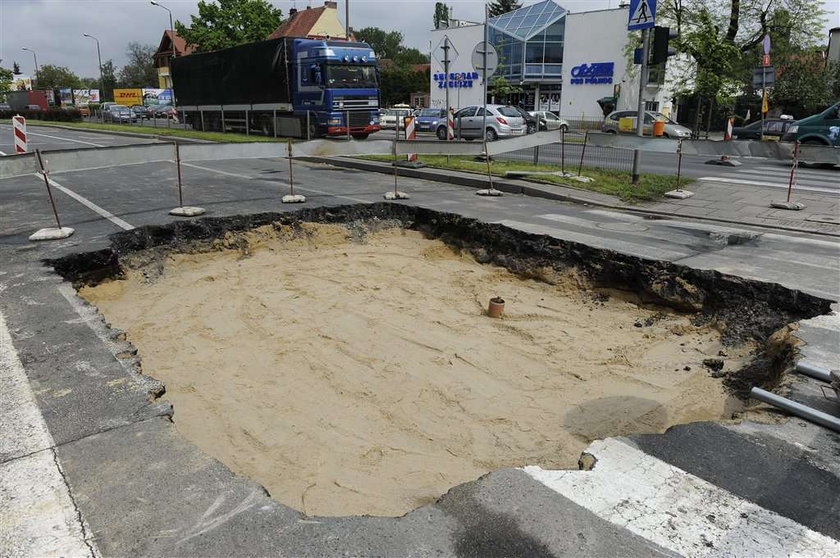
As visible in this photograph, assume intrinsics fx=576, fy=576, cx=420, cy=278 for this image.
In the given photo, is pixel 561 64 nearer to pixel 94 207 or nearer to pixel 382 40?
pixel 94 207

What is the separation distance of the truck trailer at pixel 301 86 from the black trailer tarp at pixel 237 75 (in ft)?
0.12

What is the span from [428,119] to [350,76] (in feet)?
26.4

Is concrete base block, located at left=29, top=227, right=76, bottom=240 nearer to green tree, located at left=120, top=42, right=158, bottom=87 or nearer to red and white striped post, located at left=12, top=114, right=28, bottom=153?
red and white striped post, located at left=12, top=114, right=28, bottom=153

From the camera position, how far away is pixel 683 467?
2.90 m

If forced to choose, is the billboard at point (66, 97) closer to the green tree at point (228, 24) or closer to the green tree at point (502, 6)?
the green tree at point (228, 24)

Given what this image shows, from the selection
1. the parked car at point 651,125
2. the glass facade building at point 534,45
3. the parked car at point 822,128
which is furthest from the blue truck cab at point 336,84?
the glass facade building at point 534,45

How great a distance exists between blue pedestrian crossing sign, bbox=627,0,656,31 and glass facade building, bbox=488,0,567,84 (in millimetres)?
36993

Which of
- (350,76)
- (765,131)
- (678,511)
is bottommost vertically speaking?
(678,511)

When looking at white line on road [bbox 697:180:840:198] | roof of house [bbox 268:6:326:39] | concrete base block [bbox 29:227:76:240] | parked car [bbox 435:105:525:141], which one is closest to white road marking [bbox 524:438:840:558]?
concrete base block [bbox 29:227:76:240]

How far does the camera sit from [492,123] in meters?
23.7

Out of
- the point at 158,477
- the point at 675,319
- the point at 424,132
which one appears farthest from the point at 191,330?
the point at 424,132

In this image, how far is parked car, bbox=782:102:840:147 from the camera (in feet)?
57.0

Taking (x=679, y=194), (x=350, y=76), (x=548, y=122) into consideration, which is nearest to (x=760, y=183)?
(x=679, y=194)

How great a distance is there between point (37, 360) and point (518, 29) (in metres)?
50.5
